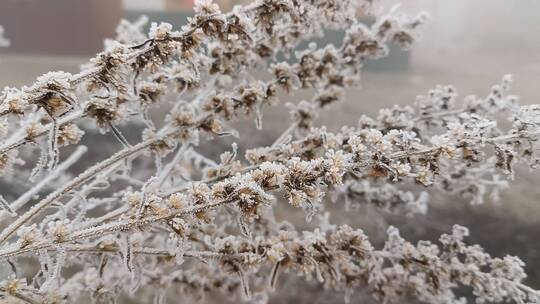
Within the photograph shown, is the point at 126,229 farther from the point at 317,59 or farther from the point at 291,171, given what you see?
the point at 317,59

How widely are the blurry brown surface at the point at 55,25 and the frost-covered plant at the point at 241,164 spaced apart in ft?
1.72

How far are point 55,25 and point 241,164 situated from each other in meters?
0.79

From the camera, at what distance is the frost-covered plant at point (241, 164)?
0.33 metres

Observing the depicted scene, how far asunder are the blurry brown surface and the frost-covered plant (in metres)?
0.52

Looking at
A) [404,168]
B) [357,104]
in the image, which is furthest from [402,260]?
[357,104]

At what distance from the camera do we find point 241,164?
1.48ft

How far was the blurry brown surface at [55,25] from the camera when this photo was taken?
3.47 feet

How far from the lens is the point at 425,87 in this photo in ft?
2.93

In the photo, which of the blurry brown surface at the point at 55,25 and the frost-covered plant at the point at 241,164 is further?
the blurry brown surface at the point at 55,25

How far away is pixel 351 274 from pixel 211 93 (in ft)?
0.64

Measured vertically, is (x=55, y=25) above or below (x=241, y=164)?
above

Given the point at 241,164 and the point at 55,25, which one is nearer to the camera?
the point at 241,164

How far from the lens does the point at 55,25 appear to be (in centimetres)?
109

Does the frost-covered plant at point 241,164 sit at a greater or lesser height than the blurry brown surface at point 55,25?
lesser
